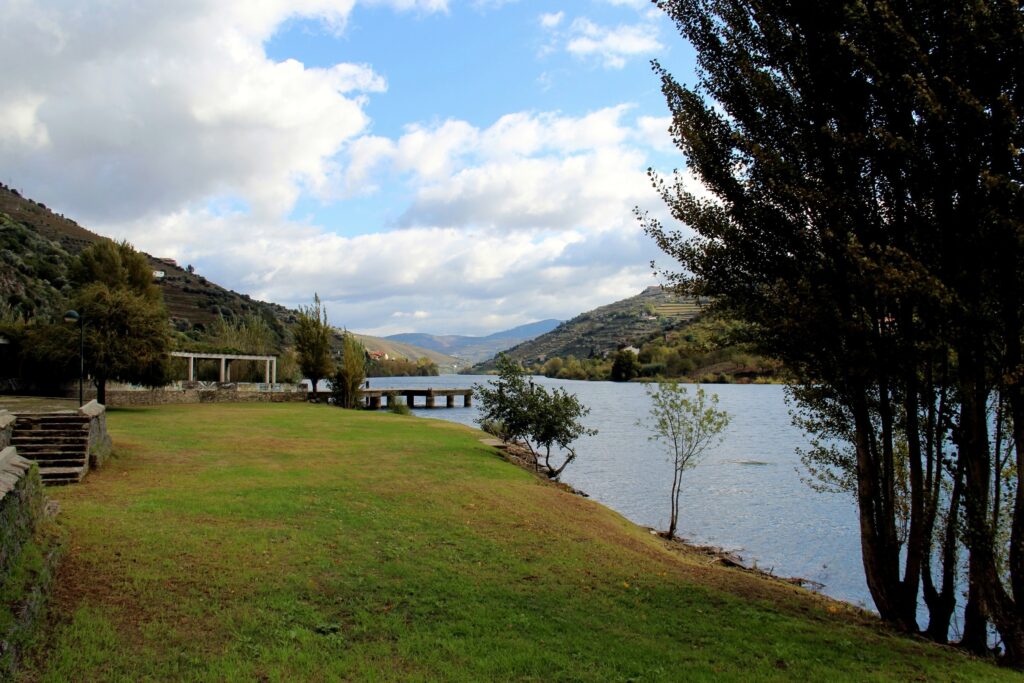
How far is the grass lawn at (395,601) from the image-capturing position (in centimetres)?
675

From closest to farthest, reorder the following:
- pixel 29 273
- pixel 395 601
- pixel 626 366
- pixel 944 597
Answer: pixel 395 601
pixel 944 597
pixel 29 273
pixel 626 366

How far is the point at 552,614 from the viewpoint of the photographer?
8.52 metres

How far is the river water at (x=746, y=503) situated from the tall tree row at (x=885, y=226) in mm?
6066

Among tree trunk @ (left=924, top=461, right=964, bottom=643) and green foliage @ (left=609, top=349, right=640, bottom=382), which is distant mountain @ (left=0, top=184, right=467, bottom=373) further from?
green foliage @ (left=609, top=349, right=640, bottom=382)

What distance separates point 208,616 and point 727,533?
58.5 feet

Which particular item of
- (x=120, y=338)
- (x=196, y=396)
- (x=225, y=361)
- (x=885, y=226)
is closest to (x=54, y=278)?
(x=225, y=361)

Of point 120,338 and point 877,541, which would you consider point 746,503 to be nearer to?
point 877,541

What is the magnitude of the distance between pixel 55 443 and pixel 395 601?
10.6 meters

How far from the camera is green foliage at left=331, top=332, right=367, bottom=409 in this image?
189 ft

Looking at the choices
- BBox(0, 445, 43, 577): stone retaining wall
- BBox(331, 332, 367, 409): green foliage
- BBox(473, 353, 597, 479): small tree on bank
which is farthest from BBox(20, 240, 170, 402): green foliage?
BBox(0, 445, 43, 577): stone retaining wall

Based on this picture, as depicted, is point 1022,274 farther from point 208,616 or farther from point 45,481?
point 45,481

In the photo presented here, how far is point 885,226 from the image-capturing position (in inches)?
406

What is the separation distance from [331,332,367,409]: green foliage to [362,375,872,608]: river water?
76.8 ft

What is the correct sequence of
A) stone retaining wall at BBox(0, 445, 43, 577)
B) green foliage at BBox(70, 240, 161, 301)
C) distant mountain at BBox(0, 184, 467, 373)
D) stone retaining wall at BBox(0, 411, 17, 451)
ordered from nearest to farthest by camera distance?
stone retaining wall at BBox(0, 445, 43, 577)
stone retaining wall at BBox(0, 411, 17, 451)
green foliage at BBox(70, 240, 161, 301)
distant mountain at BBox(0, 184, 467, 373)
